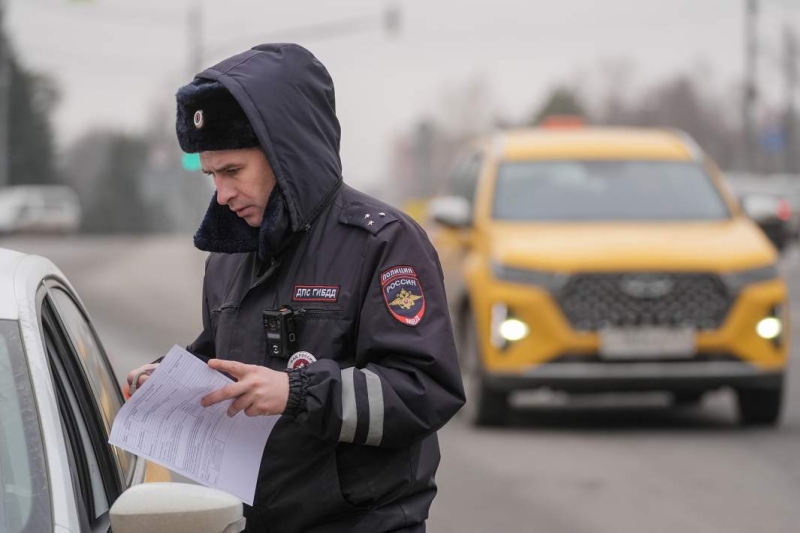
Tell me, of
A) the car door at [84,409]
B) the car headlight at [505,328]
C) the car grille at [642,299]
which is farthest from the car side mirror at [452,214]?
the car door at [84,409]

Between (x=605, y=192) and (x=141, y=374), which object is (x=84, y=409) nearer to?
(x=141, y=374)

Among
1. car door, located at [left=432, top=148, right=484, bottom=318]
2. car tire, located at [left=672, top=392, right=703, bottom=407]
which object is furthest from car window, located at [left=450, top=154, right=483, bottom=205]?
car tire, located at [left=672, top=392, right=703, bottom=407]

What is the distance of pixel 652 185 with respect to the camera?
11578mm

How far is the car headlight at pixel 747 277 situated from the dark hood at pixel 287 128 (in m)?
7.21

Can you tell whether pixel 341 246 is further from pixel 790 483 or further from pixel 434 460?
pixel 790 483

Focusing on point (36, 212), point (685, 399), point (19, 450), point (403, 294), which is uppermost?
point (403, 294)

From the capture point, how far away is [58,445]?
9.99 ft

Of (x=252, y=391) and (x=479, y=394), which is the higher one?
(x=252, y=391)

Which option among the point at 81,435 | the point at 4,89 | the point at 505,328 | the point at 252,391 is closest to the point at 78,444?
the point at 81,435

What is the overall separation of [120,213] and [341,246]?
107 meters

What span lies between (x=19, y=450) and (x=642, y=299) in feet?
24.8

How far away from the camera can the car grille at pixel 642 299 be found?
1027 centimetres

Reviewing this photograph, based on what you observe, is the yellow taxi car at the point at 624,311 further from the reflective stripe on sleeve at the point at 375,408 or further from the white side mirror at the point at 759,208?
the reflective stripe on sleeve at the point at 375,408

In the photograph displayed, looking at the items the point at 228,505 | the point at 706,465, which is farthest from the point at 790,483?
the point at 228,505
